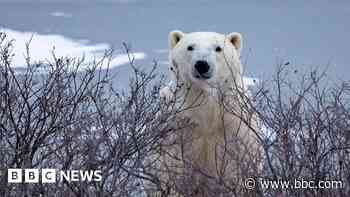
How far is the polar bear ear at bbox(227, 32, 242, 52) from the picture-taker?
581 cm

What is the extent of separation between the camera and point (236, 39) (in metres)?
5.83

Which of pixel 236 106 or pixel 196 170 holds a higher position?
pixel 236 106

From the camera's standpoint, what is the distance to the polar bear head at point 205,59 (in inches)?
209

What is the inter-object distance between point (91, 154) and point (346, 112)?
4.72 ft

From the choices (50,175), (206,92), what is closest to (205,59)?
(206,92)

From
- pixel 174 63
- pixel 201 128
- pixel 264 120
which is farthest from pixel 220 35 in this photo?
pixel 264 120

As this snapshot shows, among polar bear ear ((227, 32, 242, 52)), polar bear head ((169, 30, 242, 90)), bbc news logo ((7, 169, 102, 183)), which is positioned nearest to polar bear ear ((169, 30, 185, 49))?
polar bear head ((169, 30, 242, 90))

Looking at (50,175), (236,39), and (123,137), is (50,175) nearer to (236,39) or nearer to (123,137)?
(123,137)

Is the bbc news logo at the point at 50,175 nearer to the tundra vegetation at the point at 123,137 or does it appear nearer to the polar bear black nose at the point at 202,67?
the tundra vegetation at the point at 123,137

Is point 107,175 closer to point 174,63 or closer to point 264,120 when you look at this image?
point 264,120

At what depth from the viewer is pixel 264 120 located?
12.4 feet

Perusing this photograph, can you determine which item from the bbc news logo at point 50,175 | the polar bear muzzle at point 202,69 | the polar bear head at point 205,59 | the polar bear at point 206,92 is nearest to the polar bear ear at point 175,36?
the polar bear head at point 205,59

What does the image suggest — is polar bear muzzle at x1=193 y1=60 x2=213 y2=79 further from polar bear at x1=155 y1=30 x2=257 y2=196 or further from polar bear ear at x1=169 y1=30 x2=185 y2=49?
polar bear ear at x1=169 y1=30 x2=185 y2=49

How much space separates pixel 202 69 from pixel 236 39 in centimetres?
70
